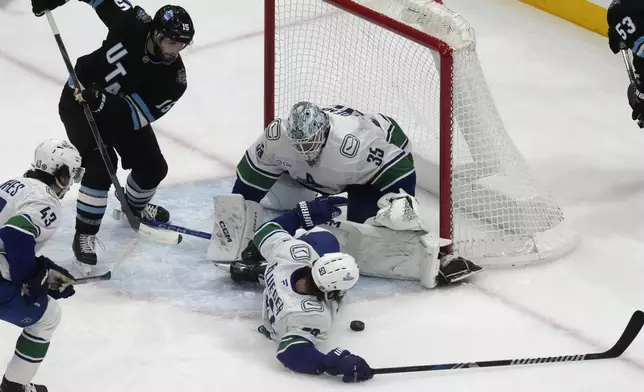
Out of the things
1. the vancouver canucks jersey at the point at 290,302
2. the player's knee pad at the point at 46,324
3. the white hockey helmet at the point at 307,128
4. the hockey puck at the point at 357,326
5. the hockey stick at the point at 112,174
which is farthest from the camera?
the hockey stick at the point at 112,174

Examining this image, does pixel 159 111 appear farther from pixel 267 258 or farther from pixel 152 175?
pixel 267 258

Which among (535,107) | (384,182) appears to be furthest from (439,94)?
(535,107)

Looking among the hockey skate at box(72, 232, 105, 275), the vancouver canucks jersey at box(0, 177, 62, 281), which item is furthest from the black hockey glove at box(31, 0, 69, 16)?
the vancouver canucks jersey at box(0, 177, 62, 281)

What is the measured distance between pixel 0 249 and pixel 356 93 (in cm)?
186

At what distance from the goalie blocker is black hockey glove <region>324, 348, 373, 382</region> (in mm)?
609

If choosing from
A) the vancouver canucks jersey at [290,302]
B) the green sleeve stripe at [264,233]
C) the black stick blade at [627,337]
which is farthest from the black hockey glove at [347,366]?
the black stick blade at [627,337]

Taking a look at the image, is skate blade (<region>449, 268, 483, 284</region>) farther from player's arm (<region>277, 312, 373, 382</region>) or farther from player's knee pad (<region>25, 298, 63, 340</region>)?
player's knee pad (<region>25, 298, 63, 340</region>)

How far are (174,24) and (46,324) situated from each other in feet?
3.69

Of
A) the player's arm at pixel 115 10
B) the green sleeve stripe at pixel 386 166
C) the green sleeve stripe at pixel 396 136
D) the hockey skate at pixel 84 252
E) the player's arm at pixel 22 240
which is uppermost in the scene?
the player's arm at pixel 115 10

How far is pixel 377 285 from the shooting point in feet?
14.1

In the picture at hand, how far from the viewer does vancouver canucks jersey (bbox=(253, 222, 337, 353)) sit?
12.4ft

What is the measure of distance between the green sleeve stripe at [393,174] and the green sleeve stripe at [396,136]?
0.07 meters

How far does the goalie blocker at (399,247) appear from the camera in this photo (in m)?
4.21

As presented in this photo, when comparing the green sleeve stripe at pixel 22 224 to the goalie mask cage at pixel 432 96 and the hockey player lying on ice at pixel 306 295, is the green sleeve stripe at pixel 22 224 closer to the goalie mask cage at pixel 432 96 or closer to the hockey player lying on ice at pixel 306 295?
the hockey player lying on ice at pixel 306 295
